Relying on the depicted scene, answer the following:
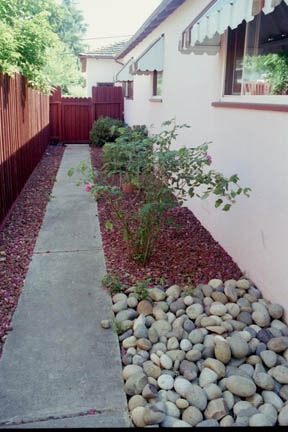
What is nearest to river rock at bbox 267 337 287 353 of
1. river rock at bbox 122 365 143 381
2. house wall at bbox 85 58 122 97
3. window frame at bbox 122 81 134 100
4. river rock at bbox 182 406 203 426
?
river rock at bbox 182 406 203 426

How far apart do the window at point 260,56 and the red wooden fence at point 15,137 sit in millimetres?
3554

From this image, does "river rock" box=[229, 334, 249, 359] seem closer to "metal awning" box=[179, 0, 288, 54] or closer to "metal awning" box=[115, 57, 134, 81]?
"metal awning" box=[179, 0, 288, 54]

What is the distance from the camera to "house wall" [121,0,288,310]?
373 cm

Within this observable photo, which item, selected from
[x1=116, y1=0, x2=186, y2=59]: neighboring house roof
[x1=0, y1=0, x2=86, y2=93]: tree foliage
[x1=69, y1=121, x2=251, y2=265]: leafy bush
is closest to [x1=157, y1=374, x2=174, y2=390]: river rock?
[x1=69, y1=121, x2=251, y2=265]: leafy bush

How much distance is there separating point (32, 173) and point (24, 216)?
359 cm

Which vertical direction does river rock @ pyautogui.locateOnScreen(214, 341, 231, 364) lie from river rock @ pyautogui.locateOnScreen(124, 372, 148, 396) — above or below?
above

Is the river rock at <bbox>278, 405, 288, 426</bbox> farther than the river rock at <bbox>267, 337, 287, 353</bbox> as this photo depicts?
No

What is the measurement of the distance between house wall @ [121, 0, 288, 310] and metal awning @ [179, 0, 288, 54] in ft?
2.67

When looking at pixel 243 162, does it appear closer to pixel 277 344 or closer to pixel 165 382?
pixel 277 344

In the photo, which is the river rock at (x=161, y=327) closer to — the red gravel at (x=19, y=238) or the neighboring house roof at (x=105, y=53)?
the red gravel at (x=19, y=238)

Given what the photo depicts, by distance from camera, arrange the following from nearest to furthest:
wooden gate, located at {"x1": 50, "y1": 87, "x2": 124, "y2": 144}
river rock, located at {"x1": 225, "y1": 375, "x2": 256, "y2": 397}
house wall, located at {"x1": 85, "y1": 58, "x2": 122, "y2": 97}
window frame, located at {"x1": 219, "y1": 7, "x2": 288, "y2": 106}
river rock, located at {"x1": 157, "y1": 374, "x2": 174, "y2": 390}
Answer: river rock, located at {"x1": 225, "y1": 375, "x2": 256, "y2": 397} → river rock, located at {"x1": 157, "y1": 374, "x2": 174, "y2": 390} → window frame, located at {"x1": 219, "y1": 7, "x2": 288, "y2": 106} → wooden gate, located at {"x1": 50, "y1": 87, "x2": 124, "y2": 144} → house wall, located at {"x1": 85, "y1": 58, "x2": 122, "y2": 97}

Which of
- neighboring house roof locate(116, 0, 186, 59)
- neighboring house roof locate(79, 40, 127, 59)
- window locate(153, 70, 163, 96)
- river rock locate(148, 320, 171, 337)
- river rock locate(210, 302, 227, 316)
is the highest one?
neighboring house roof locate(79, 40, 127, 59)

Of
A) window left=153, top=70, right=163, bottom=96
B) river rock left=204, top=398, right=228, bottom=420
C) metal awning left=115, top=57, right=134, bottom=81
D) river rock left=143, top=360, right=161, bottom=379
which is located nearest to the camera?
river rock left=204, top=398, right=228, bottom=420

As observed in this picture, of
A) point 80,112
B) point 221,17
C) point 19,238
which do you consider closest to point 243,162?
point 221,17
